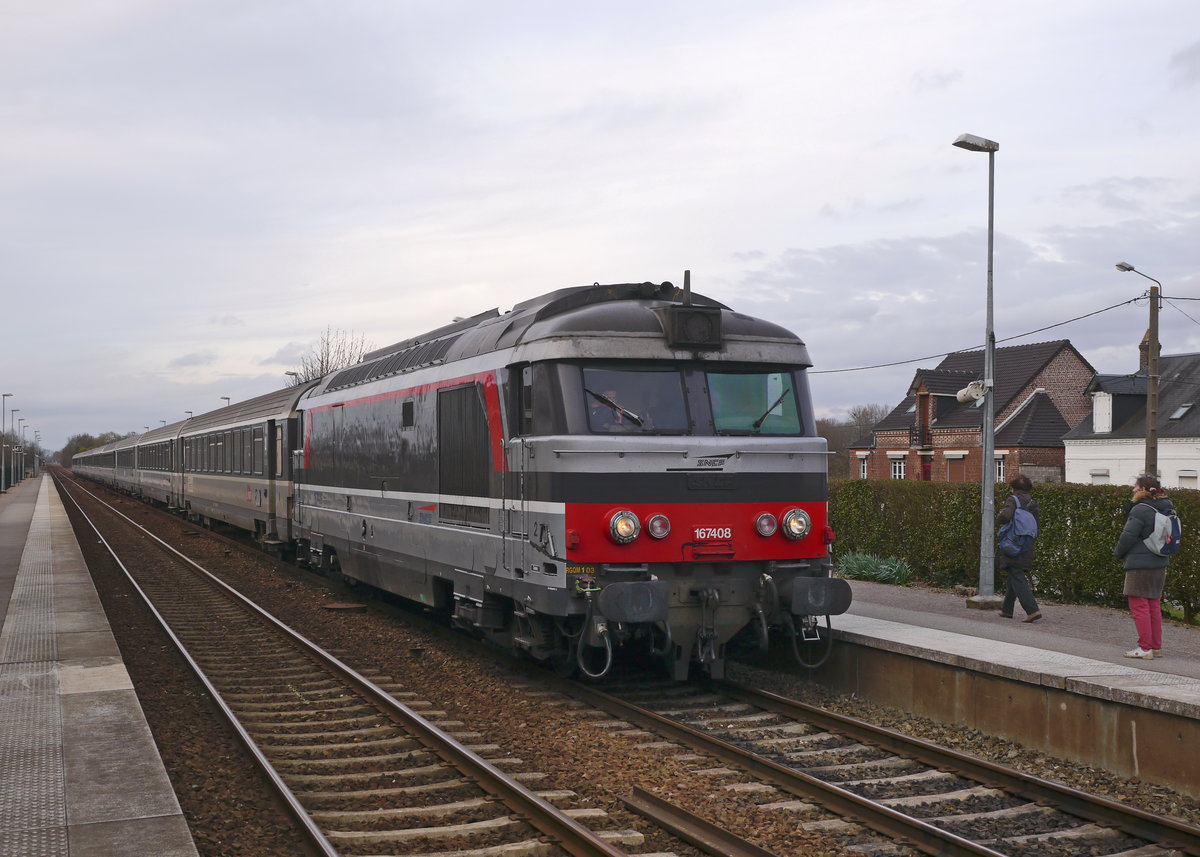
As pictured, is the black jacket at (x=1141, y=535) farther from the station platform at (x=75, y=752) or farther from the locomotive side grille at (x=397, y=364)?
the station platform at (x=75, y=752)

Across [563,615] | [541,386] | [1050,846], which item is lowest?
[1050,846]

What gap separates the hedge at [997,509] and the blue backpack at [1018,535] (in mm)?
896

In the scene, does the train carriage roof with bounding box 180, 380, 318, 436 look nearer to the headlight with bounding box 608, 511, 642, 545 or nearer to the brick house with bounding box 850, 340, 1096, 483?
the headlight with bounding box 608, 511, 642, 545

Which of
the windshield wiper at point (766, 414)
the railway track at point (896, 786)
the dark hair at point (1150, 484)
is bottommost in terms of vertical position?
the railway track at point (896, 786)

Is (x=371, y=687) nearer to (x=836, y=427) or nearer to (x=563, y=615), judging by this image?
(x=563, y=615)

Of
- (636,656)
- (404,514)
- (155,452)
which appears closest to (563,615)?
(636,656)

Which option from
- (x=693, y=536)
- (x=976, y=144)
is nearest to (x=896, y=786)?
(x=693, y=536)

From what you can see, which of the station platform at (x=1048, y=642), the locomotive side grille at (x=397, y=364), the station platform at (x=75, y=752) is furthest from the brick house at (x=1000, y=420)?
the station platform at (x=75, y=752)

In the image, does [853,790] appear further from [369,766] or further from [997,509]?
[997,509]

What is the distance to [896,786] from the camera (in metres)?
7.00

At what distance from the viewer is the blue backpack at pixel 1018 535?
12.2 metres

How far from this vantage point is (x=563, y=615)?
330 inches

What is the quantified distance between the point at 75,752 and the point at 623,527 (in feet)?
13.4

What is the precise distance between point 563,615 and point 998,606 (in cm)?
734
